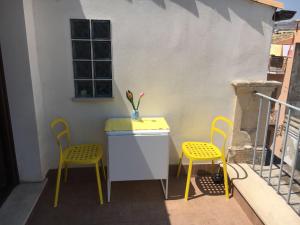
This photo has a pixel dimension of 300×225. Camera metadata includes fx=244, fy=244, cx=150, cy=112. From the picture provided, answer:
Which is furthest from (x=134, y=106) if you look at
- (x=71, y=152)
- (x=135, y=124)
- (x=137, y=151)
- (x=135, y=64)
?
(x=71, y=152)

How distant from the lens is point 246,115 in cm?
283

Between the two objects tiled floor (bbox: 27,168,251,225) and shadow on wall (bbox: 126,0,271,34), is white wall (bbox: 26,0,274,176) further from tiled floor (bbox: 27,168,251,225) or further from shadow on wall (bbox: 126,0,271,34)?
tiled floor (bbox: 27,168,251,225)

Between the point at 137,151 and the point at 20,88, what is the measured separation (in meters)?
1.28

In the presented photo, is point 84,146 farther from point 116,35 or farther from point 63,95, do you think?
point 116,35

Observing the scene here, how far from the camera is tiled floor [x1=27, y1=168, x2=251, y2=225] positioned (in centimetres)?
222

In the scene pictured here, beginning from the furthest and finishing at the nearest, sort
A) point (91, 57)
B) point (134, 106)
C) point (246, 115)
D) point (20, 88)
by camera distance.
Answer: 1. point (246, 115)
2. point (134, 106)
3. point (91, 57)
4. point (20, 88)

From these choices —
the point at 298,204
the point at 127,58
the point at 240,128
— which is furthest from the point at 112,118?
the point at 298,204

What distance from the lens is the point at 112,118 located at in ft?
8.92

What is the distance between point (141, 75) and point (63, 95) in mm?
866

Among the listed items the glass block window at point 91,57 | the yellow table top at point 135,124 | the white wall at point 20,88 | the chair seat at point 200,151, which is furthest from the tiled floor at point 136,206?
the glass block window at point 91,57

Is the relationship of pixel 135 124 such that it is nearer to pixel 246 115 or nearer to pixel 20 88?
pixel 20 88

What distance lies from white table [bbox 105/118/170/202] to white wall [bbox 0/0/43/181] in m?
0.80

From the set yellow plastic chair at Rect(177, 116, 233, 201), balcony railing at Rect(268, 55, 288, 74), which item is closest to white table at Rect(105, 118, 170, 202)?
yellow plastic chair at Rect(177, 116, 233, 201)

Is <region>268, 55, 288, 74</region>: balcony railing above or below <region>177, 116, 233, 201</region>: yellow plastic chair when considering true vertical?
above
